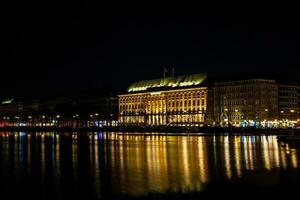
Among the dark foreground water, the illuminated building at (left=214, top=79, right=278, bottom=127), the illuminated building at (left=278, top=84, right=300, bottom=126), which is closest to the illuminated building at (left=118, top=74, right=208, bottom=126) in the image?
the illuminated building at (left=214, top=79, right=278, bottom=127)

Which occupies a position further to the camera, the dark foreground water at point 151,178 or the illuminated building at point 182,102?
the illuminated building at point 182,102

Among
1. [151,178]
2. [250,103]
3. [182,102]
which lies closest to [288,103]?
[250,103]

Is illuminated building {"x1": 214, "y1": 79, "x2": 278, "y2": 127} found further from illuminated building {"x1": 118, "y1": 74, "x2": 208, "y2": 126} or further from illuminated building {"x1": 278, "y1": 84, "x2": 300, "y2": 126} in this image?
illuminated building {"x1": 118, "y1": 74, "x2": 208, "y2": 126}

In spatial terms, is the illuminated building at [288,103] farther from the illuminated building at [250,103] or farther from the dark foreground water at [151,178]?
the dark foreground water at [151,178]

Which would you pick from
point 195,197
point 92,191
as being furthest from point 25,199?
point 195,197

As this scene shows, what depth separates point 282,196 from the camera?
22.7 metres

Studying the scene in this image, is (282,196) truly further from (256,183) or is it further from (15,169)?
(15,169)

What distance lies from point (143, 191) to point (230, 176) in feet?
23.6

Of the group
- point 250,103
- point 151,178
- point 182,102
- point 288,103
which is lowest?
point 151,178

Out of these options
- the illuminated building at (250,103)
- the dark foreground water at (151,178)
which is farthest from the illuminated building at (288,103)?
the dark foreground water at (151,178)

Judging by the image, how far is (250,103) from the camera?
151625 millimetres

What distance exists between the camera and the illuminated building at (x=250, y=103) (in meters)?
150

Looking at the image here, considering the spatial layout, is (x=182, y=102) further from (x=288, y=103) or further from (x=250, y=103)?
(x=288, y=103)

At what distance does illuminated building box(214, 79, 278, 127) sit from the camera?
14950cm
